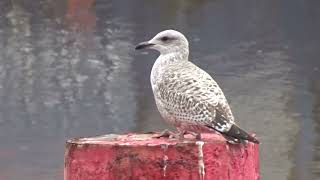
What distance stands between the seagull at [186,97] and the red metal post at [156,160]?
77mm

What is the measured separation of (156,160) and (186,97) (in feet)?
1.64

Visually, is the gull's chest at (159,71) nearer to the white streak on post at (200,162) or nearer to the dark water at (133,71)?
the white streak on post at (200,162)

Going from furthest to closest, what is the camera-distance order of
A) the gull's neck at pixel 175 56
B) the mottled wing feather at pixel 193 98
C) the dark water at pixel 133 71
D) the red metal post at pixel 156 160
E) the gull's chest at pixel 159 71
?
the dark water at pixel 133 71, the gull's neck at pixel 175 56, the gull's chest at pixel 159 71, the mottled wing feather at pixel 193 98, the red metal post at pixel 156 160

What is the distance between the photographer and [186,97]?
4.45 m

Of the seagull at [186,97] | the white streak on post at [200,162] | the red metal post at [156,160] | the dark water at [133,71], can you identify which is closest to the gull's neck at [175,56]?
the seagull at [186,97]

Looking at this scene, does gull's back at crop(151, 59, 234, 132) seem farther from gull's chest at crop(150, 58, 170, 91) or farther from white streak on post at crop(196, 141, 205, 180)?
white streak on post at crop(196, 141, 205, 180)

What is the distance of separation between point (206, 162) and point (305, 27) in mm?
14544

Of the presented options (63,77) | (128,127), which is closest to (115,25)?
(63,77)

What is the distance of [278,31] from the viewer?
58.4ft

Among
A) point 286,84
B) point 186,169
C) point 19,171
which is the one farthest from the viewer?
point 286,84

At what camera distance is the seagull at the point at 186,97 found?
4.25m

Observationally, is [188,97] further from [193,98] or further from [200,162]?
[200,162]

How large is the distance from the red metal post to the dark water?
3511 mm

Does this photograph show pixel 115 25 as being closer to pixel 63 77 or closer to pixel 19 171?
pixel 63 77
